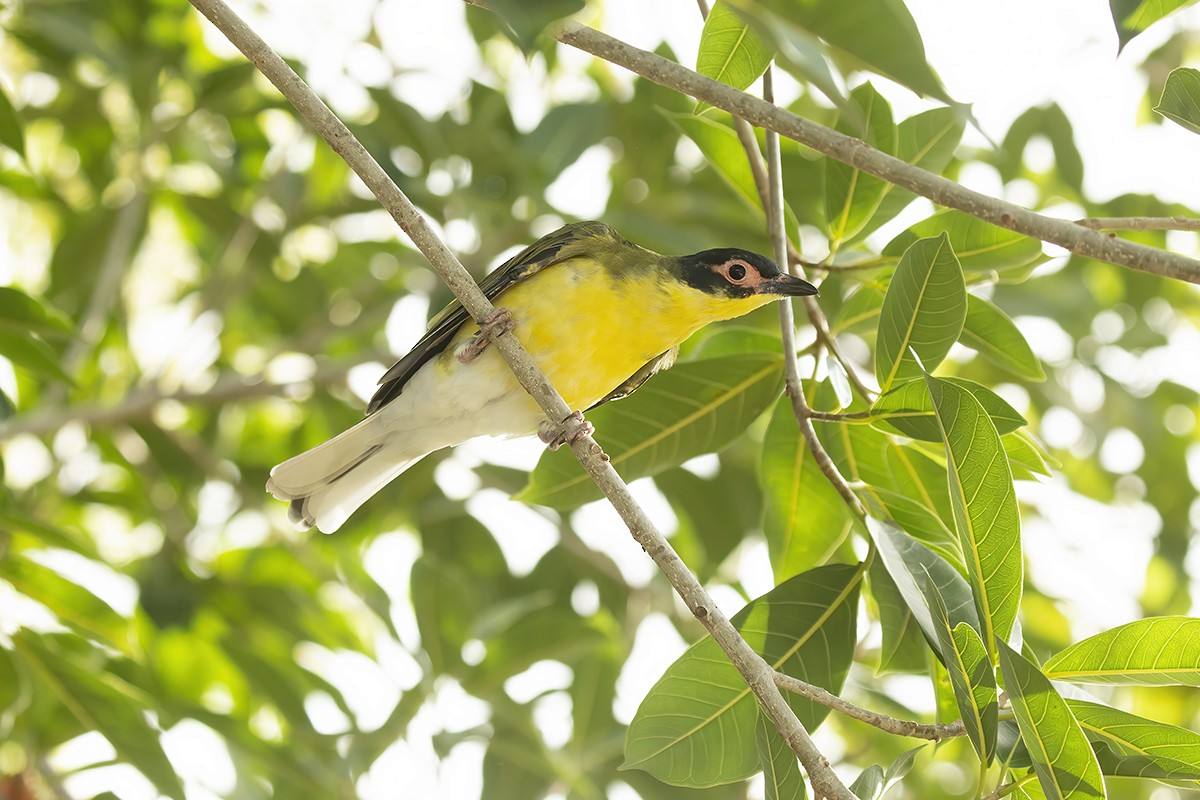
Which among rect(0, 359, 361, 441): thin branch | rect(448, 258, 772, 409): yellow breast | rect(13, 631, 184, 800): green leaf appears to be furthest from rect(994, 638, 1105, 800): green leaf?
rect(0, 359, 361, 441): thin branch

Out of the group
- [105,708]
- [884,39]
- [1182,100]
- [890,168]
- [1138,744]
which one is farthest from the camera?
[105,708]

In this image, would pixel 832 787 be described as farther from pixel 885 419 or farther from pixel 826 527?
pixel 826 527

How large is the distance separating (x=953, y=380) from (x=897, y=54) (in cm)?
87

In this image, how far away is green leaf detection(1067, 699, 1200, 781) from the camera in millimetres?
2178

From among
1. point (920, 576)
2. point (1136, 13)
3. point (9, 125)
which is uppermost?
point (9, 125)

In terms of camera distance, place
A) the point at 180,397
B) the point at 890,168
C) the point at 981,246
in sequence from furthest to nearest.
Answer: the point at 180,397, the point at 981,246, the point at 890,168

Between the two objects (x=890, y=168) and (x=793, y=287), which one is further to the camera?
(x=793, y=287)

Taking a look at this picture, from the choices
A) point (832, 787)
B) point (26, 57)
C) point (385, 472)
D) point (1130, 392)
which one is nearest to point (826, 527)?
point (832, 787)

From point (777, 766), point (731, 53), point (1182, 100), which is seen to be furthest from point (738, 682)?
point (1182, 100)

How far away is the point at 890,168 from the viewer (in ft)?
6.57

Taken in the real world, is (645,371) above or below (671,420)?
above

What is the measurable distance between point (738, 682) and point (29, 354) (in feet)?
7.29

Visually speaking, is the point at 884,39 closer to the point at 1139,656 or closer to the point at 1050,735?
the point at 1050,735

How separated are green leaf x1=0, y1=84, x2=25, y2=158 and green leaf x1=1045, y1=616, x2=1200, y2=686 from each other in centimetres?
356
